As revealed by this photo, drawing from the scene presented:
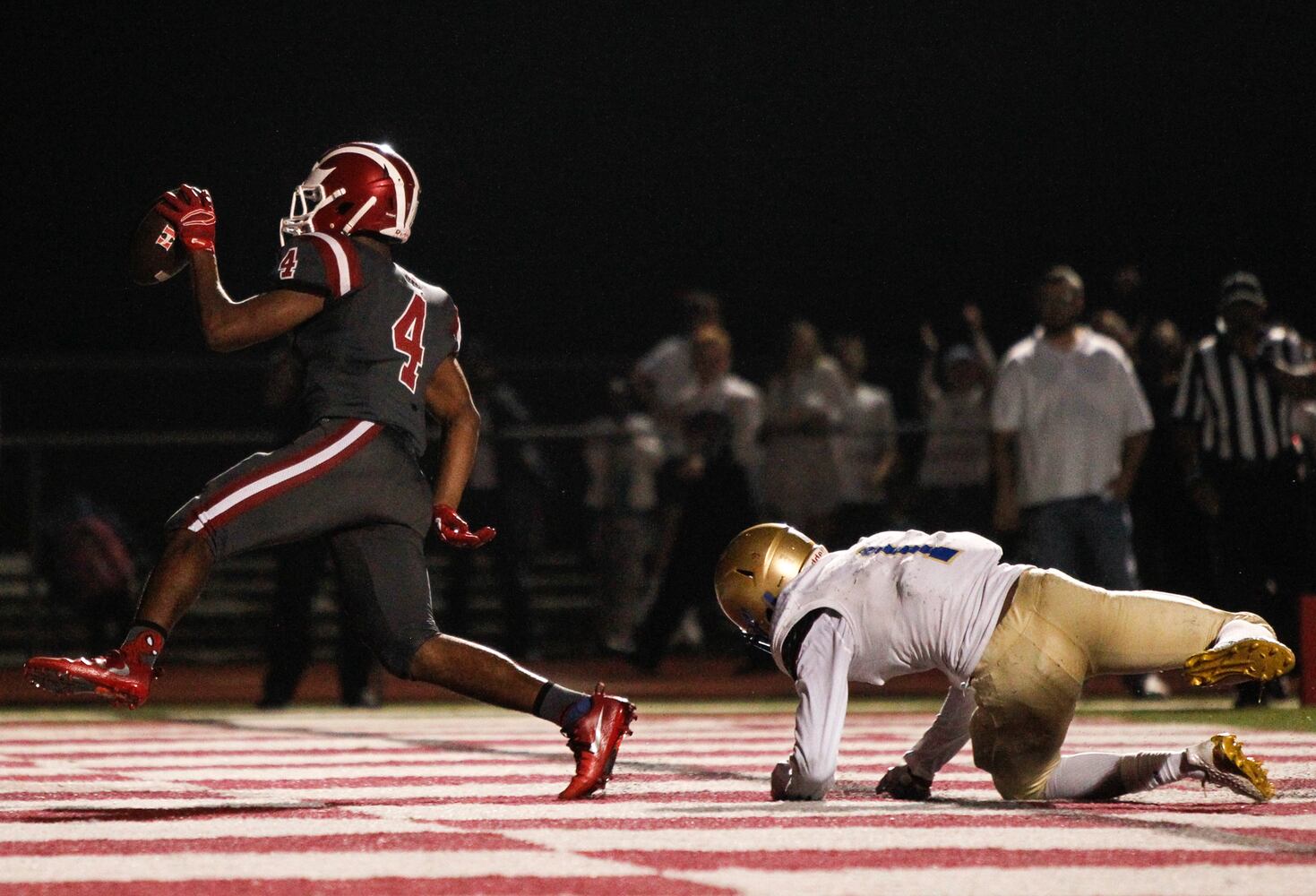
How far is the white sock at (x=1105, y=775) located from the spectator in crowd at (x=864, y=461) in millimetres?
8793

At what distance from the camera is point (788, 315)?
21.8 meters

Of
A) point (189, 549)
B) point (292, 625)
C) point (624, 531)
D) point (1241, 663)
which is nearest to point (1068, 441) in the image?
point (292, 625)

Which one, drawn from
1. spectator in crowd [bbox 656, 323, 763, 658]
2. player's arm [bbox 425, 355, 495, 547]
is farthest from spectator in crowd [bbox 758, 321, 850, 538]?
player's arm [bbox 425, 355, 495, 547]

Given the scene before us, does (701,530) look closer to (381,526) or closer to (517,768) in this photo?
(517,768)

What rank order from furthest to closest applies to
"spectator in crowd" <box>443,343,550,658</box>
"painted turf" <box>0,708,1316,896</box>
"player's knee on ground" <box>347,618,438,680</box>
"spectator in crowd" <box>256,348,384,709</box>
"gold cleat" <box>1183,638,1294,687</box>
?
1. "spectator in crowd" <box>443,343,550,658</box>
2. "spectator in crowd" <box>256,348,384,709</box>
3. "player's knee on ground" <box>347,618,438,680</box>
4. "gold cleat" <box>1183,638,1294,687</box>
5. "painted turf" <box>0,708,1316,896</box>

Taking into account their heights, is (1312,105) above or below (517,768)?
above

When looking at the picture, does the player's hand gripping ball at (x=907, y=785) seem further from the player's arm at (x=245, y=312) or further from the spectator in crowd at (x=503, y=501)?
the spectator in crowd at (x=503, y=501)

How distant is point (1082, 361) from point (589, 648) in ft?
18.9

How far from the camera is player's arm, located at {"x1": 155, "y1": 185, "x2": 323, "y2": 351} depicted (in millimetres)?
5508

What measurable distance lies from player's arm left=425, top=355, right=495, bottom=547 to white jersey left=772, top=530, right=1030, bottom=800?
111cm

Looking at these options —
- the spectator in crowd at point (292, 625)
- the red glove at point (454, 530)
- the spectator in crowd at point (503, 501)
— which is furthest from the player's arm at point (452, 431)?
the spectator in crowd at point (503, 501)

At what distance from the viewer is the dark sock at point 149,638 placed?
5336mm

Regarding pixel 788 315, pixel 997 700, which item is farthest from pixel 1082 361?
pixel 788 315

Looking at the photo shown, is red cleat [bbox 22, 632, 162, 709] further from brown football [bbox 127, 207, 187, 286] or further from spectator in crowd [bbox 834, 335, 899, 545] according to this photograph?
spectator in crowd [bbox 834, 335, 899, 545]
